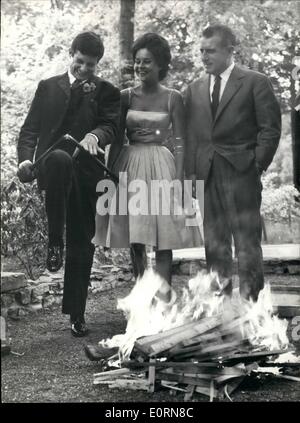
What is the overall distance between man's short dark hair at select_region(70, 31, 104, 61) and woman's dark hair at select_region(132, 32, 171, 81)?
0.31 m

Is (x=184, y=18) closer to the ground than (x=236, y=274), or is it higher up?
higher up

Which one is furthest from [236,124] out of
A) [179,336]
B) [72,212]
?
[179,336]

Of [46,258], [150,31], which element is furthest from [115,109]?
[46,258]

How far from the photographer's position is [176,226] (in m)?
5.22

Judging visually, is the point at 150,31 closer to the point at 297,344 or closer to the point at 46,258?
the point at 46,258

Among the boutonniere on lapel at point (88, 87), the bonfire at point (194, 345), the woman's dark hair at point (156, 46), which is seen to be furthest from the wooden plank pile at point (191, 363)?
the woman's dark hair at point (156, 46)

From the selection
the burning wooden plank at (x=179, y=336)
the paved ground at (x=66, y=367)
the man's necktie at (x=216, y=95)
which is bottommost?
the paved ground at (x=66, y=367)

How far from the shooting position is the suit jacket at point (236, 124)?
5.20 metres

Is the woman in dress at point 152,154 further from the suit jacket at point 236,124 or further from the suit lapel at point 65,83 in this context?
the suit lapel at point 65,83

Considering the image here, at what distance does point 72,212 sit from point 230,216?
55.0 inches

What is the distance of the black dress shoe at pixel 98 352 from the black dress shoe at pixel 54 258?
845 millimetres

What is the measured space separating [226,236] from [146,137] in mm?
1129

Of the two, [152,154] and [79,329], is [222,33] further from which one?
[79,329]

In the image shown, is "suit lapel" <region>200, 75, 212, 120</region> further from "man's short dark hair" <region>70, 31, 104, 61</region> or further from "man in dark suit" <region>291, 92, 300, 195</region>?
"man's short dark hair" <region>70, 31, 104, 61</region>
